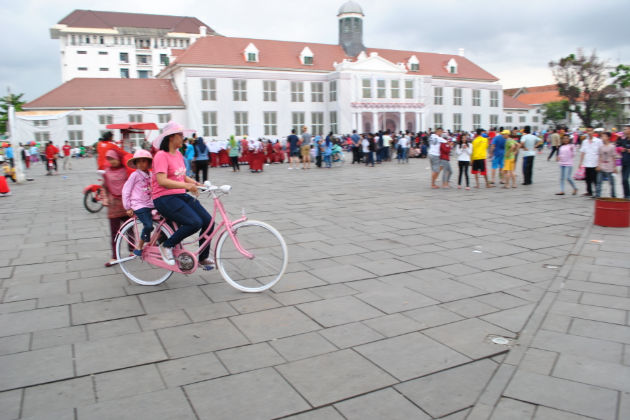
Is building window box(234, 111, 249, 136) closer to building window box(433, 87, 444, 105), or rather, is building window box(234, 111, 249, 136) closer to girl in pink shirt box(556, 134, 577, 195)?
building window box(433, 87, 444, 105)

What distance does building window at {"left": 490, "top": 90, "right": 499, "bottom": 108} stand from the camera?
5444cm

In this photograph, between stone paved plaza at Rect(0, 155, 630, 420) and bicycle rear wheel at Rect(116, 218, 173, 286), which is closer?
stone paved plaza at Rect(0, 155, 630, 420)

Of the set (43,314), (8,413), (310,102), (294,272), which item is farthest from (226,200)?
(310,102)

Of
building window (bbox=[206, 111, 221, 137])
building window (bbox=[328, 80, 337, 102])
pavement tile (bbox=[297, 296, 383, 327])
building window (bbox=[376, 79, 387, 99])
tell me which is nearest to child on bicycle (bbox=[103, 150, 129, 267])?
pavement tile (bbox=[297, 296, 383, 327])

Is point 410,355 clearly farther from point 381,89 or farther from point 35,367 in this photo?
point 381,89

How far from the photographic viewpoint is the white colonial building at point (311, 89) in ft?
131

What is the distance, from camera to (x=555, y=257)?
239 inches

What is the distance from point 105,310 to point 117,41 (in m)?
86.0

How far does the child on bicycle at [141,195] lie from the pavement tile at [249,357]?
6.55 feet

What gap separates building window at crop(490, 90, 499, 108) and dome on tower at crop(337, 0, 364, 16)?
55.2 ft

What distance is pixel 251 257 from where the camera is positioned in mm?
4676

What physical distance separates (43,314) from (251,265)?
186 centimetres

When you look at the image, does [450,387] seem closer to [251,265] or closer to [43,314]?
[251,265]

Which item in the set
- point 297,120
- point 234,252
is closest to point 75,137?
point 297,120
